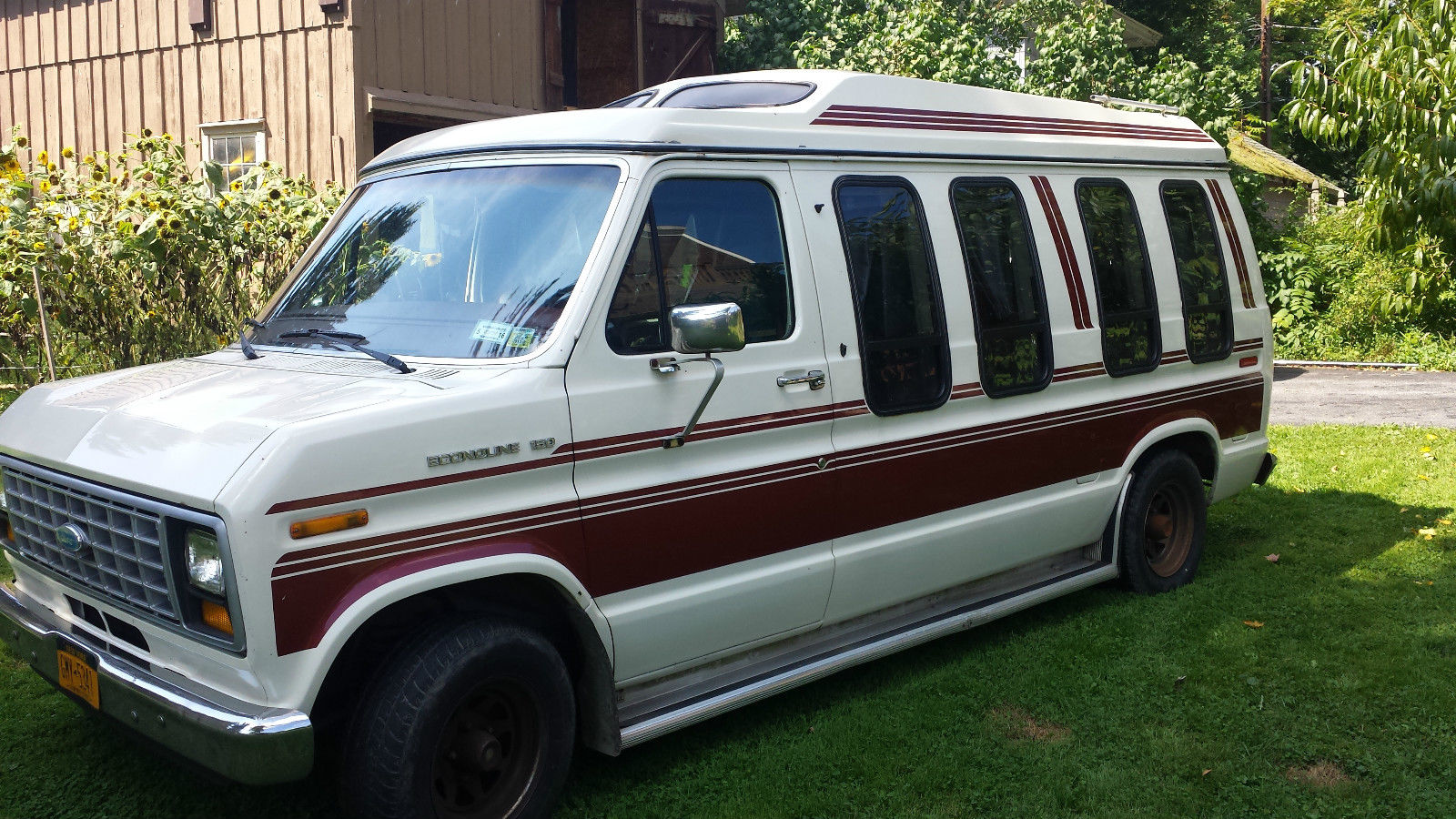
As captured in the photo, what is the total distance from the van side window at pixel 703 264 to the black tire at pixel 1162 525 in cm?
258

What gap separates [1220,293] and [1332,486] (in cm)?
297

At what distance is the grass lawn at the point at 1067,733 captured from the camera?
423cm

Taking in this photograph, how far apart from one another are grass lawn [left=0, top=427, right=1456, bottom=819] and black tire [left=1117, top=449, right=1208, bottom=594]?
0.47 feet

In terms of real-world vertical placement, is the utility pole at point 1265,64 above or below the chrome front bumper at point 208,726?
above

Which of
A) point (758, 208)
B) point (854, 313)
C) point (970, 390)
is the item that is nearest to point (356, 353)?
point (758, 208)

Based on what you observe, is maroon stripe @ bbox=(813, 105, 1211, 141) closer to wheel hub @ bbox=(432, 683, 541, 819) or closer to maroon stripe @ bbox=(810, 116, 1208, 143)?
maroon stripe @ bbox=(810, 116, 1208, 143)

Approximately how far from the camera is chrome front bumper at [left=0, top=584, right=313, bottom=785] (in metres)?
3.28

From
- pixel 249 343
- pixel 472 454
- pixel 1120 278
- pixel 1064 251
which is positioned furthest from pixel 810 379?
pixel 1120 278

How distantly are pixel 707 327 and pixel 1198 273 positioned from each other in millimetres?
3814

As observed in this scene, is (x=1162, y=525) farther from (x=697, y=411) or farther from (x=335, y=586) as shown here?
(x=335, y=586)

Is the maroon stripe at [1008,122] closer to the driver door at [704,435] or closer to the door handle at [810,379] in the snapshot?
the driver door at [704,435]

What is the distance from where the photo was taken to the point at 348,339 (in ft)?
14.1

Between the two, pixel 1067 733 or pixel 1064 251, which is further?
pixel 1064 251

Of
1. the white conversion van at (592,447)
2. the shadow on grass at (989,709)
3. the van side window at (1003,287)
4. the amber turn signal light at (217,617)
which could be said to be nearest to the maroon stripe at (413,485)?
the white conversion van at (592,447)
